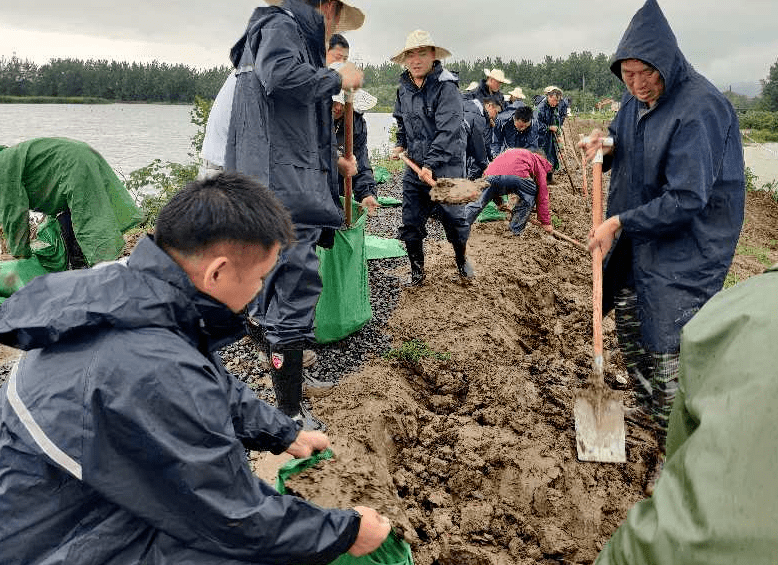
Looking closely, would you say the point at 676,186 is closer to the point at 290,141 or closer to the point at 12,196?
the point at 290,141

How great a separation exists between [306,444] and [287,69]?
1.87 m

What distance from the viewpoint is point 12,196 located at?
440cm

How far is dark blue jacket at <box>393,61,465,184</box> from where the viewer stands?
16.9 ft

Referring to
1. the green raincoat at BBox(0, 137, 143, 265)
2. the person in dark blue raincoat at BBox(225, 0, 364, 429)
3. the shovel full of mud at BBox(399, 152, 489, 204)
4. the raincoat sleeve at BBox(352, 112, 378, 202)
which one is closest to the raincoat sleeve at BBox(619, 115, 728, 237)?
the person in dark blue raincoat at BBox(225, 0, 364, 429)

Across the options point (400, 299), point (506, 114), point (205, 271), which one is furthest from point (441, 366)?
point (506, 114)

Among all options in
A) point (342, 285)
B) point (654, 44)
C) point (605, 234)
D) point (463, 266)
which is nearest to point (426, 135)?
point (463, 266)

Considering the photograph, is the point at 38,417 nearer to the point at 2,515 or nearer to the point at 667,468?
the point at 2,515

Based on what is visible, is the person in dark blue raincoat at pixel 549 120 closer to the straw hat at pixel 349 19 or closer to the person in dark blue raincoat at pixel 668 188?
the straw hat at pixel 349 19

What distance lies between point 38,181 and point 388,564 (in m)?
4.30

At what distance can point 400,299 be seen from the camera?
5.30 m

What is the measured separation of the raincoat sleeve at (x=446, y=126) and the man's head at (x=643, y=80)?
2.37 m

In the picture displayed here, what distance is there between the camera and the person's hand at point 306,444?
1.97m

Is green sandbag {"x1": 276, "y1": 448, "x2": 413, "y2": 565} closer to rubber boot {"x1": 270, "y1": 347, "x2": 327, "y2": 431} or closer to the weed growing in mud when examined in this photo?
rubber boot {"x1": 270, "y1": 347, "x2": 327, "y2": 431}

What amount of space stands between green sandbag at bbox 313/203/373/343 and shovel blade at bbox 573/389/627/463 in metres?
1.69
